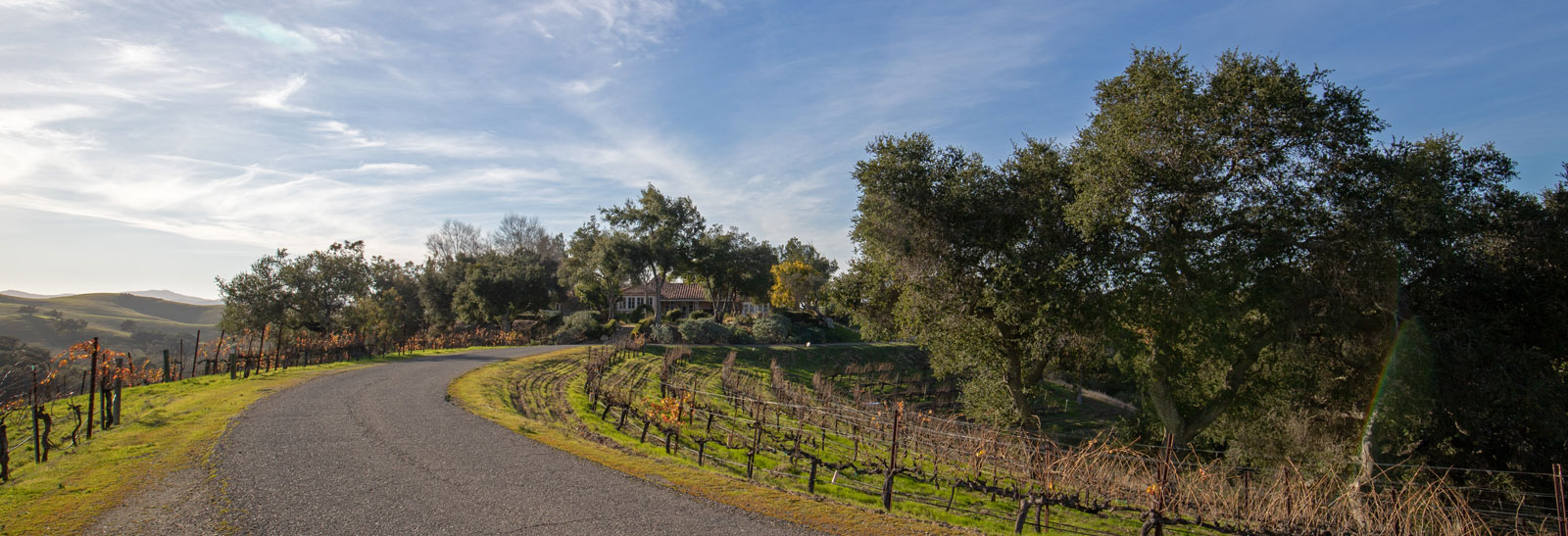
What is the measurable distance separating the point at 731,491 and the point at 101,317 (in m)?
111

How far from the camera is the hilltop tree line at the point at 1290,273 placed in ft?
43.0

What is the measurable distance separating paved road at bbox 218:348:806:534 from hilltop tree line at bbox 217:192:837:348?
25333 millimetres

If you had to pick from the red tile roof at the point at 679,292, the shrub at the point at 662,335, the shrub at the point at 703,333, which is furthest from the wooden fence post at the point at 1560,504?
the red tile roof at the point at 679,292

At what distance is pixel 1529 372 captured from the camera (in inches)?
500

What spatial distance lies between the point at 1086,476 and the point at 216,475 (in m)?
11.0

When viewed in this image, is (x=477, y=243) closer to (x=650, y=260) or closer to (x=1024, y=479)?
(x=650, y=260)

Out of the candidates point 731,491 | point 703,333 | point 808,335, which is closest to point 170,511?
point 731,491

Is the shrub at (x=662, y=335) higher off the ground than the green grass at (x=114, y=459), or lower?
higher

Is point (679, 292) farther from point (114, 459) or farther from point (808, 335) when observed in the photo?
point (114, 459)

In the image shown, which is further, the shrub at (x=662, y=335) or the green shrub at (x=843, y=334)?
the green shrub at (x=843, y=334)

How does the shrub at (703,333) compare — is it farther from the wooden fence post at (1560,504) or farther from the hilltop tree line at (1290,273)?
the wooden fence post at (1560,504)

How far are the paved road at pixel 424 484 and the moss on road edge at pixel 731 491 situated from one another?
Result: 0.99ft

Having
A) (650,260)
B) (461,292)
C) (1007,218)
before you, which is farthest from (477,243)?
(1007,218)

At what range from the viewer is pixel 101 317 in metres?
83.6
